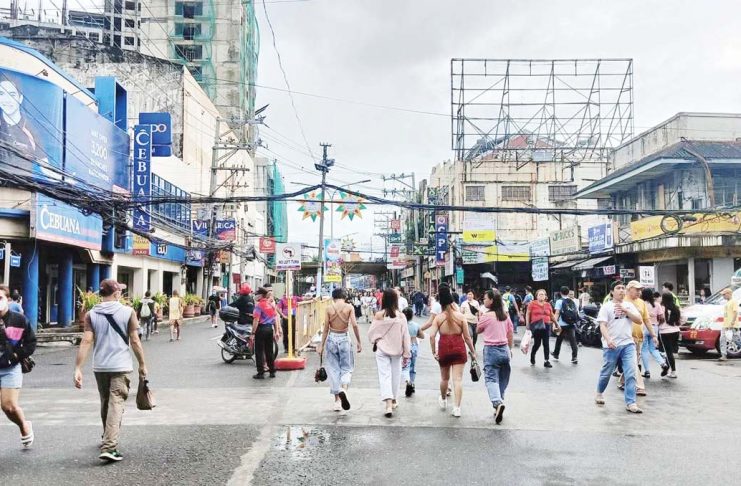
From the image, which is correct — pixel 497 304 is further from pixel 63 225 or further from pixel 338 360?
pixel 63 225

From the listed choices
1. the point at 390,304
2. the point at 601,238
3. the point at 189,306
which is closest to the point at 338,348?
the point at 390,304

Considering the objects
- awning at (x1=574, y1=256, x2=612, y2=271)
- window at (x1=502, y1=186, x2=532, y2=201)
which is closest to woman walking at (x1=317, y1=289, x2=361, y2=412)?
awning at (x1=574, y1=256, x2=612, y2=271)

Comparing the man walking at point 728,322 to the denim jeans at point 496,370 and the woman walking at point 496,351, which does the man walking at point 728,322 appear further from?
the denim jeans at point 496,370

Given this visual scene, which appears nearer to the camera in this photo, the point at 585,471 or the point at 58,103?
the point at 585,471

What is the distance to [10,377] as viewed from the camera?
6.54m

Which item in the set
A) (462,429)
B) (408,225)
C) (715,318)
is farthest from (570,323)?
(408,225)

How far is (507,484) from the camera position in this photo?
18.8 ft

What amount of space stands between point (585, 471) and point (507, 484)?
0.88 m

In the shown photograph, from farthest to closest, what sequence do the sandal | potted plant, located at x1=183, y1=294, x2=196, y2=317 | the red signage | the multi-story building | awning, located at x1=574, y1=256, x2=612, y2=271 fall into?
the red signage
potted plant, located at x1=183, y1=294, x2=196, y2=317
awning, located at x1=574, y1=256, x2=612, y2=271
the multi-story building
the sandal

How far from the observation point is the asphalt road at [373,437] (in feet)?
19.8

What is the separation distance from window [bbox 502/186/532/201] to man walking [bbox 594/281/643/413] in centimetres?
4177

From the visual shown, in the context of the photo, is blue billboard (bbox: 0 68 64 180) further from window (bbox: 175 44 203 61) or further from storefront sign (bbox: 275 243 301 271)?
window (bbox: 175 44 203 61)

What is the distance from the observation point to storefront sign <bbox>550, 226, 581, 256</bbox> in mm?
36156

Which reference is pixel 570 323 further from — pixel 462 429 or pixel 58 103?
pixel 58 103
